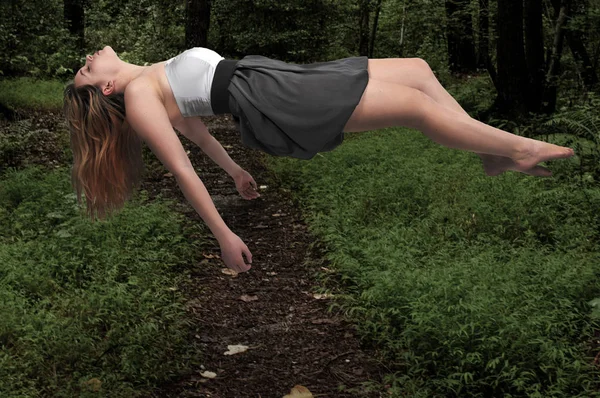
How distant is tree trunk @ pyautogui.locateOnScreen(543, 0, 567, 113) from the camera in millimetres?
9320

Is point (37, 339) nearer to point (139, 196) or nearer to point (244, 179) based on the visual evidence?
point (244, 179)

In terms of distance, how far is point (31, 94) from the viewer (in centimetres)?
1182

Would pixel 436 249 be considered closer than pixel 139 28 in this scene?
Yes

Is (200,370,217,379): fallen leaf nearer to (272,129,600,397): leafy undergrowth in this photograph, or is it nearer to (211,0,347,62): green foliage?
(272,129,600,397): leafy undergrowth

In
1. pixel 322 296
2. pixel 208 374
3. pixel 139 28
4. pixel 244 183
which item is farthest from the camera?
pixel 139 28

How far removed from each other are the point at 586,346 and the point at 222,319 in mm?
2612

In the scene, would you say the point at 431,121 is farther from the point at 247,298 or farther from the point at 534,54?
the point at 534,54

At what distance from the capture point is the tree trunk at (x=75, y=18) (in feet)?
51.4

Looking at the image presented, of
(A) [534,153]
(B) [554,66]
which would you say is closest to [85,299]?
(A) [534,153]

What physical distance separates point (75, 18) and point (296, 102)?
569 inches

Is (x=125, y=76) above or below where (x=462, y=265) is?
above

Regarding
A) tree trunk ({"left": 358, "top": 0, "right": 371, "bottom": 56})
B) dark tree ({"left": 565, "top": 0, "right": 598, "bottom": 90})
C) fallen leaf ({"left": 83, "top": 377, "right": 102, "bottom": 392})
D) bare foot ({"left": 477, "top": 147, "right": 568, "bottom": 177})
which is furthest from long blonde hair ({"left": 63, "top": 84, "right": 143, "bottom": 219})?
tree trunk ({"left": 358, "top": 0, "right": 371, "bottom": 56})

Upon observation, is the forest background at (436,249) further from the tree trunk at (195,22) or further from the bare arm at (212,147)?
the bare arm at (212,147)

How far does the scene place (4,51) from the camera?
43.4 ft
